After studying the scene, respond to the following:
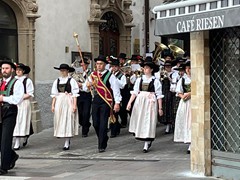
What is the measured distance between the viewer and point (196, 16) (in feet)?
25.8

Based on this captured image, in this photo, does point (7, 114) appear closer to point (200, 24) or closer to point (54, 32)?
point (200, 24)

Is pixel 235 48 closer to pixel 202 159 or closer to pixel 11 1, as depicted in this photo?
pixel 202 159

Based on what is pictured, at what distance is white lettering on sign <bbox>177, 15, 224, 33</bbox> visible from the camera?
754cm

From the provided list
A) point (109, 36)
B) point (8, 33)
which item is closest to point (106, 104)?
point (8, 33)

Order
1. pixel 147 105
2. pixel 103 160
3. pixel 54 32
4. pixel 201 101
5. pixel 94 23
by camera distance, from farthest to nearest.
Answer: pixel 94 23 → pixel 54 32 → pixel 147 105 → pixel 103 160 → pixel 201 101

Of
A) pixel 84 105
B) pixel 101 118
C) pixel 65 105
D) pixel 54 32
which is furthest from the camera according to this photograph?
pixel 54 32

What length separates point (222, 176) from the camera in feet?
27.9

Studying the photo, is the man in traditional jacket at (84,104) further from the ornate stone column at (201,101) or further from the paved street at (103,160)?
the ornate stone column at (201,101)

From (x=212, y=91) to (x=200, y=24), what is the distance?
1.22 m

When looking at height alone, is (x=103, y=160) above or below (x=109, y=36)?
below

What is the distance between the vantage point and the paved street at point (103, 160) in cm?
939

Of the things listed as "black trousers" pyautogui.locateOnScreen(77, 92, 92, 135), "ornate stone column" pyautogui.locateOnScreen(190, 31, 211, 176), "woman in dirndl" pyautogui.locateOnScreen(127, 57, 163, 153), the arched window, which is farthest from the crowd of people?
the arched window

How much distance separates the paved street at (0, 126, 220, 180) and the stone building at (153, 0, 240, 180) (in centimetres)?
39

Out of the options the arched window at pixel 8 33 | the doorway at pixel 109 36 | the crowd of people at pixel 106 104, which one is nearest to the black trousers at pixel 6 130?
the crowd of people at pixel 106 104
